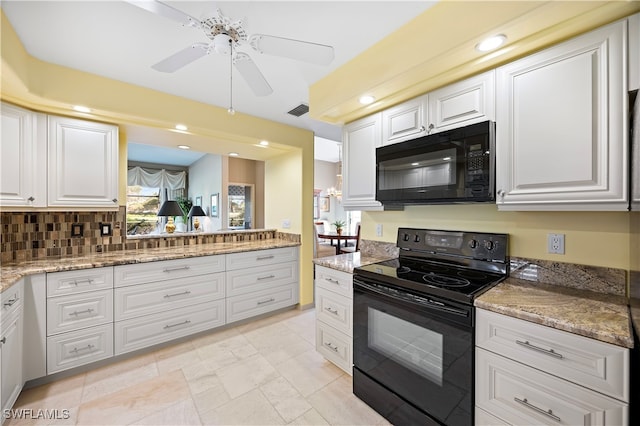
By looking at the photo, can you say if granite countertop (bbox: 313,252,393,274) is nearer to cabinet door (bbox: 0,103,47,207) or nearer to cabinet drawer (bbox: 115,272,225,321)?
cabinet drawer (bbox: 115,272,225,321)

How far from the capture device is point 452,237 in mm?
1974

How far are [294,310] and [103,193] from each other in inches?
98.5

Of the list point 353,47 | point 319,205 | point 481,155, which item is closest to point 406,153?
point 481,155

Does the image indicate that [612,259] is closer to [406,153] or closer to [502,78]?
[502,78]

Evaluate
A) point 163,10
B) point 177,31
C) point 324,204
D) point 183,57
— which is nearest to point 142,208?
point 324,204

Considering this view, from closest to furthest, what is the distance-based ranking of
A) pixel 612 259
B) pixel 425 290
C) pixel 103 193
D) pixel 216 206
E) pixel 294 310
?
1. pixel 612 259
2. pixel 425 290
3. pixel 103 193
4. pixel 294 310
5. pixel 216 206

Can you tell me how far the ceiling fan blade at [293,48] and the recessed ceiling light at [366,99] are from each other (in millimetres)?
533

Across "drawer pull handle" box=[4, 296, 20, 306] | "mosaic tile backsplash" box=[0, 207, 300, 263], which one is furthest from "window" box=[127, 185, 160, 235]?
"drawer pull handle" box=[4, 296, 20, 306]

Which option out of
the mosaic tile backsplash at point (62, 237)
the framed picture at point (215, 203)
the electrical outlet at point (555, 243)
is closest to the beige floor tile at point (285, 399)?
the electrical outlet at point (555, 243)

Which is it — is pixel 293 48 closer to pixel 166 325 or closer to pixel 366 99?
pixel 366 99

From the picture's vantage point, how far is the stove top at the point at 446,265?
150cm

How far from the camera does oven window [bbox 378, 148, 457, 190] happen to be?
1.69 meters

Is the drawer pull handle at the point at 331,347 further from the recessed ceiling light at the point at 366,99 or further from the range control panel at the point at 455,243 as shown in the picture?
the recessed ceiling light at the point at 366,99

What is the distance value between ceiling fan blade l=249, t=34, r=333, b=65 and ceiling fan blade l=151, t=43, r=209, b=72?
285 millimetres
